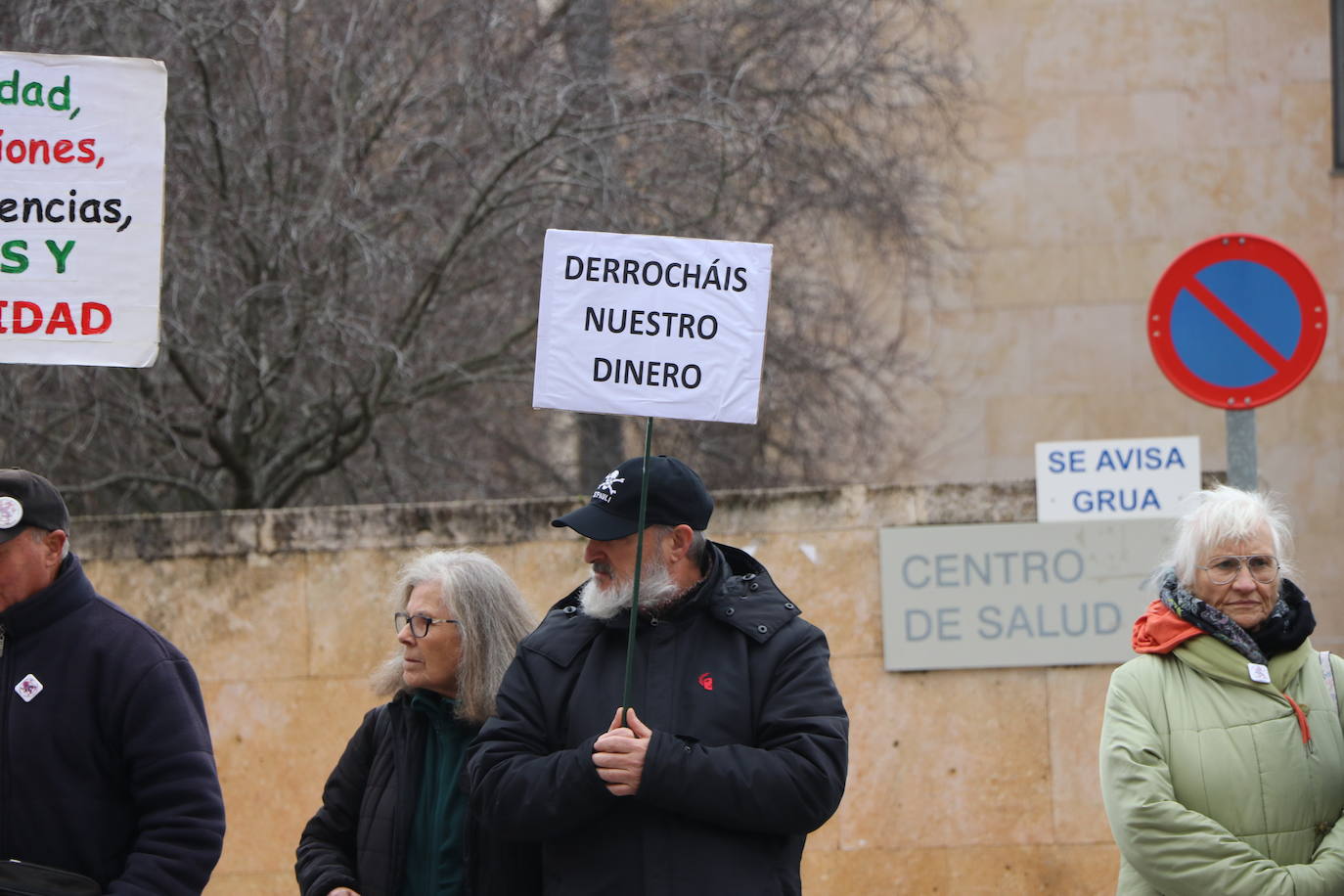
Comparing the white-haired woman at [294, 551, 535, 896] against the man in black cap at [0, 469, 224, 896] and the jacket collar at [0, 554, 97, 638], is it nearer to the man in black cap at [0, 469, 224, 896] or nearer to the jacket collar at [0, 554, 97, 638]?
the man in black cap at [0, 469, 224, 896]

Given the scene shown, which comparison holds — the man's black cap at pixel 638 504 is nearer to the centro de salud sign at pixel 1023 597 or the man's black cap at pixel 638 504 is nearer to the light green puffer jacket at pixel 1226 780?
the light green puffer jacket at pixel 1226 780

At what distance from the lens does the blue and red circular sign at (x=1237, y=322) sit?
6.36 metres

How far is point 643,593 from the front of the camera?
4.23 metres

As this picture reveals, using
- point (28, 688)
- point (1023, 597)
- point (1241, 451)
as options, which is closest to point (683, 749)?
point (28, 688)

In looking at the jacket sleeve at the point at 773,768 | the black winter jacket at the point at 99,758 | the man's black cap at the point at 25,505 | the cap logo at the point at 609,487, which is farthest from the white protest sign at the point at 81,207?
the jacket sleeve at the point at 773,768

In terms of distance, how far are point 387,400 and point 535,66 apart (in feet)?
6.33

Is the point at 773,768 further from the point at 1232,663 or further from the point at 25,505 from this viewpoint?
the point at 25,505

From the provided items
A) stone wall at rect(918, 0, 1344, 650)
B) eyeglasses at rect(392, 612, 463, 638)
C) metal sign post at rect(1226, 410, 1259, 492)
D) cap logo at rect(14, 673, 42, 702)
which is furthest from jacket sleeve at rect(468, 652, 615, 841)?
stone wall at rect(918, 0, 1344, 650)

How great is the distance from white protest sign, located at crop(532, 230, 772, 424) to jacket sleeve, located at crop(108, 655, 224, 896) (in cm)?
112

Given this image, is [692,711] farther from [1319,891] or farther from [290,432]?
[290,432]

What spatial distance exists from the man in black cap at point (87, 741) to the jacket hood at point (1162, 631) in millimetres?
2270

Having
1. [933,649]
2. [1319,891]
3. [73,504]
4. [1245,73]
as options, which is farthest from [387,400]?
[1245,73]

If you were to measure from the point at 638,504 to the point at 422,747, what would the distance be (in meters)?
0.93

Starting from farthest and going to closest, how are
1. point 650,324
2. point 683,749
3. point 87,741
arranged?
point 650,324 → point 87,741 → point 683,749
